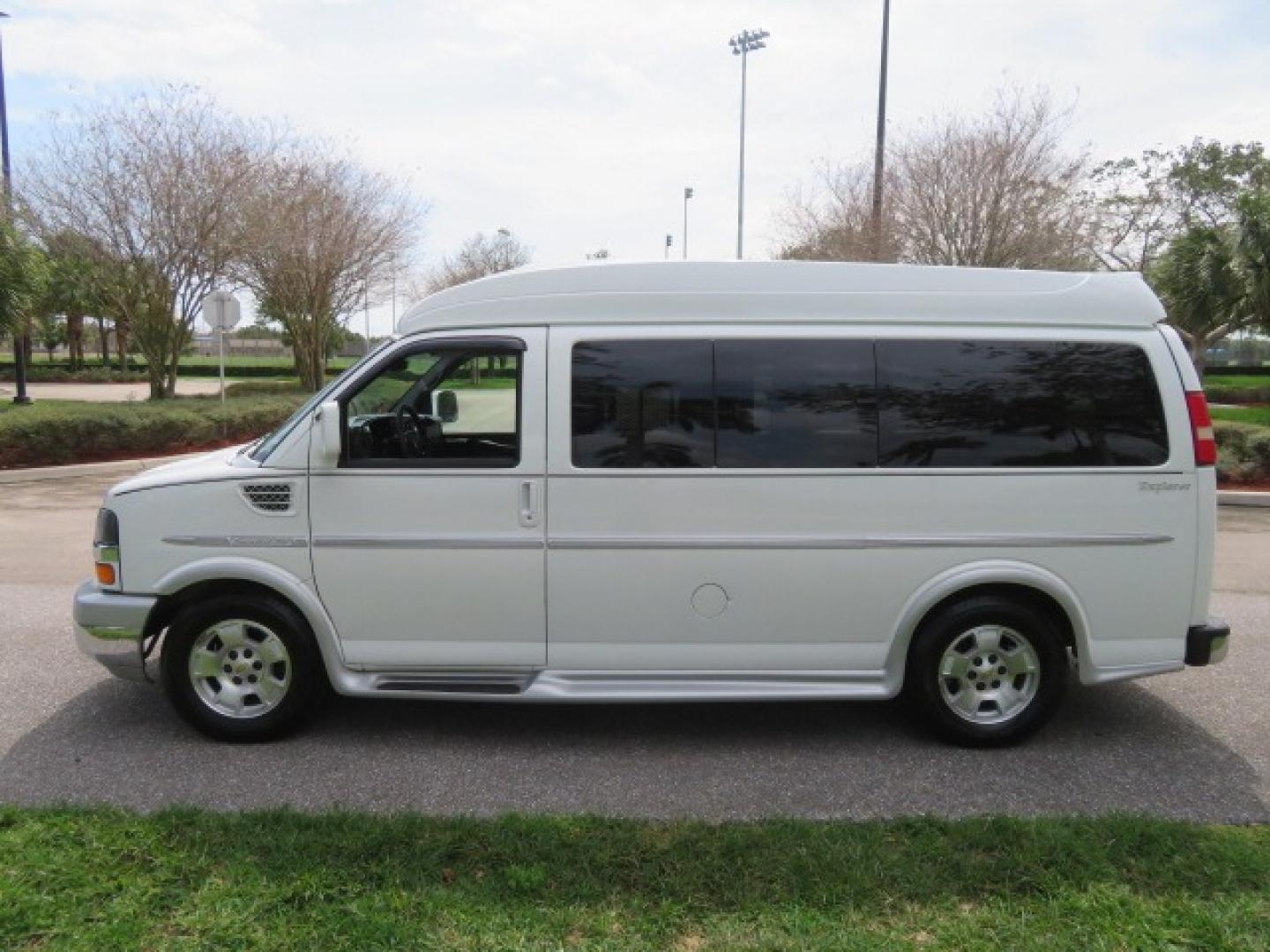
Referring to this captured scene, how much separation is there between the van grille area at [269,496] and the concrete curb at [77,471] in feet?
32.0

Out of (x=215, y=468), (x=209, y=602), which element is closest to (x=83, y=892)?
(x=209, y=602)

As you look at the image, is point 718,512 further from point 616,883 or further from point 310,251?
point 310,251

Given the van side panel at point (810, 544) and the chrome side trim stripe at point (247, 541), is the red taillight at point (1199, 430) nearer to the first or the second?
the van side panel at point (810, 544)

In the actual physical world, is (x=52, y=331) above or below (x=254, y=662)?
above

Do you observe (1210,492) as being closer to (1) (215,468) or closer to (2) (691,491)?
(2) (691,491)

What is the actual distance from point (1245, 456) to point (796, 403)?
11.8 meters

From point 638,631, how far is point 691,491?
28.1 inches

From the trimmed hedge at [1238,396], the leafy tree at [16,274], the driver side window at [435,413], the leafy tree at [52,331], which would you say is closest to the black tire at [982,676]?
the driver side window at [435,413]

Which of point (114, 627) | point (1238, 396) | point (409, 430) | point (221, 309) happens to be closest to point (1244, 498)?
point (409, 430)

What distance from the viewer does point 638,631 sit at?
4.41 metres

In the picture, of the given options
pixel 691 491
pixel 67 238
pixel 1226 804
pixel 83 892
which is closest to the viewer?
pixel 83 892

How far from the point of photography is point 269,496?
4.36 meters

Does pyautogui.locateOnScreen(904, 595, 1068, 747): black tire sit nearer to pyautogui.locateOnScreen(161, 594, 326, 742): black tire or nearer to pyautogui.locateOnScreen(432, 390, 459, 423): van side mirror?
pyautogui.locateOnScreen(432, 390, 459, 423): van side mirror

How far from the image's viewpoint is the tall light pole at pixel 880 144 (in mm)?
18688
